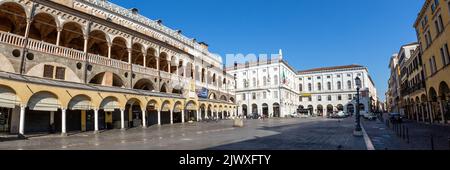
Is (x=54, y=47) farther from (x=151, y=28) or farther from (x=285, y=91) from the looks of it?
(x=285, y=91)

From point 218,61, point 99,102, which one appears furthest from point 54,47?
point 218,61

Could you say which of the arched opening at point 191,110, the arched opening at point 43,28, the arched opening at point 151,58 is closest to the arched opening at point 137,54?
the arched opening at point 151,58

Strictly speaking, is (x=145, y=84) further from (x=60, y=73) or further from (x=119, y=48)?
(x=60, y=73)

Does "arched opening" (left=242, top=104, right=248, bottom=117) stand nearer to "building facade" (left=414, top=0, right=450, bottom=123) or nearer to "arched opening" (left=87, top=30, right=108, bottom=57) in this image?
"building facade" (left=414, top=0, right=450, bottom=123)

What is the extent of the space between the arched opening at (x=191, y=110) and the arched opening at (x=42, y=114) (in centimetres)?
1715

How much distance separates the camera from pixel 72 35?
2341 centimetres

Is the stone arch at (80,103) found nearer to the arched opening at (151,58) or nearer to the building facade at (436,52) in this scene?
the arched opening at (151,58)

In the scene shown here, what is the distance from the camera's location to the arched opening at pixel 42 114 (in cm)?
1627

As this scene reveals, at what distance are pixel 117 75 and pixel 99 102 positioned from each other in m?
4.46

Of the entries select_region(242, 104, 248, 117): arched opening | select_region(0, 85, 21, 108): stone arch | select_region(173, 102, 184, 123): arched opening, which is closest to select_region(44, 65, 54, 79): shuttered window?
select_region(0, 85, 21, 108): stone arch

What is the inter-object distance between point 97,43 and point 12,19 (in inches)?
293

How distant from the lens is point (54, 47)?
1889cm

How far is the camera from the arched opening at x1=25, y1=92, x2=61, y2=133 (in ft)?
53.4

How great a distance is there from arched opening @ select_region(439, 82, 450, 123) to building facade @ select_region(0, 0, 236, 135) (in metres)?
27.4
